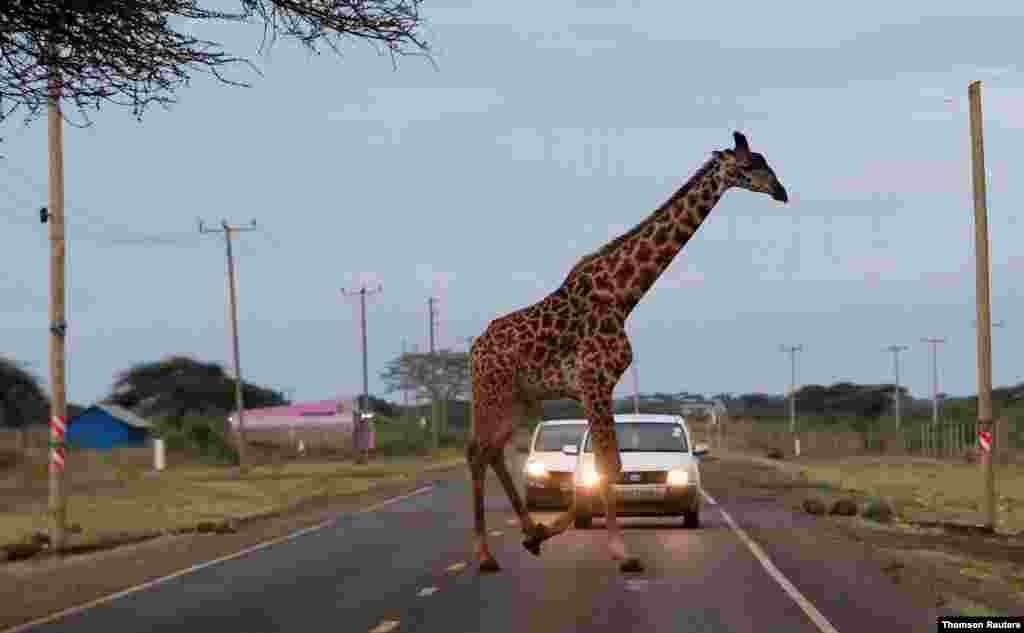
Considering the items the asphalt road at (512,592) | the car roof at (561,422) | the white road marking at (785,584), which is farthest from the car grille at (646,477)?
the car roof at (561,422)

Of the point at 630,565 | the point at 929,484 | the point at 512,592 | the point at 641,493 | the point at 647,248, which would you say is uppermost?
the point at 647,248

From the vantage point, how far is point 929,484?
53281 mm

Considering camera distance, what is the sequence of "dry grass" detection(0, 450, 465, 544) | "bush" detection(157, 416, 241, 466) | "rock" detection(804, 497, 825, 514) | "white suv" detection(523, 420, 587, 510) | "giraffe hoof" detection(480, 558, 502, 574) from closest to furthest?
"giraffe hoof" detection(480, 558, 502, 574), "white suv" detection(523, 420, 587, 510), "rock" detection(804, 497, 825, 514), "dry grass" detection(0, 450, 465, 544), "bush" detection(157, 416, 241, 466)

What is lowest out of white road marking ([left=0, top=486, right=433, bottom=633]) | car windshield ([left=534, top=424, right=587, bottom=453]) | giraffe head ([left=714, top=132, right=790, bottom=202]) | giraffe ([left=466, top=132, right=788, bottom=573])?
white road marking ([left=0, top=486, right=433, bottom=633])

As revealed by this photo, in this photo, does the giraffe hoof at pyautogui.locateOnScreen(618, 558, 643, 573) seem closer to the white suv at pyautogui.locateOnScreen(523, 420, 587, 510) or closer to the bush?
the white suv at pyautogui.locateOnScreen(523, 420, 587, 510)

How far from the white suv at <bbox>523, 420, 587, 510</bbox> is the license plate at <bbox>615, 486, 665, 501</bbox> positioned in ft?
13.4

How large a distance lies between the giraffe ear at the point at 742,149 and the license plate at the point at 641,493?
9.67 meters

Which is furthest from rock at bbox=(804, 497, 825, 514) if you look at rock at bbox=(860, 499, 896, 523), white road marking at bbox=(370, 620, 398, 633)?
white road marking at bbox=(370, 620, 398, 633)

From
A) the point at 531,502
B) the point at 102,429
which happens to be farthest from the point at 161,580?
the point at 102,429

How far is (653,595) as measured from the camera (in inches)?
725

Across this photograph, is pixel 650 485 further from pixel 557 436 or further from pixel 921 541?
pixel 557 436

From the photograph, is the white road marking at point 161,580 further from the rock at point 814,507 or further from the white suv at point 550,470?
the rock at point 814,507

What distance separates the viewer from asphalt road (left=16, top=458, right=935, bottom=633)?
16234 millimetres

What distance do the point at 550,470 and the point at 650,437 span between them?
343 cm
